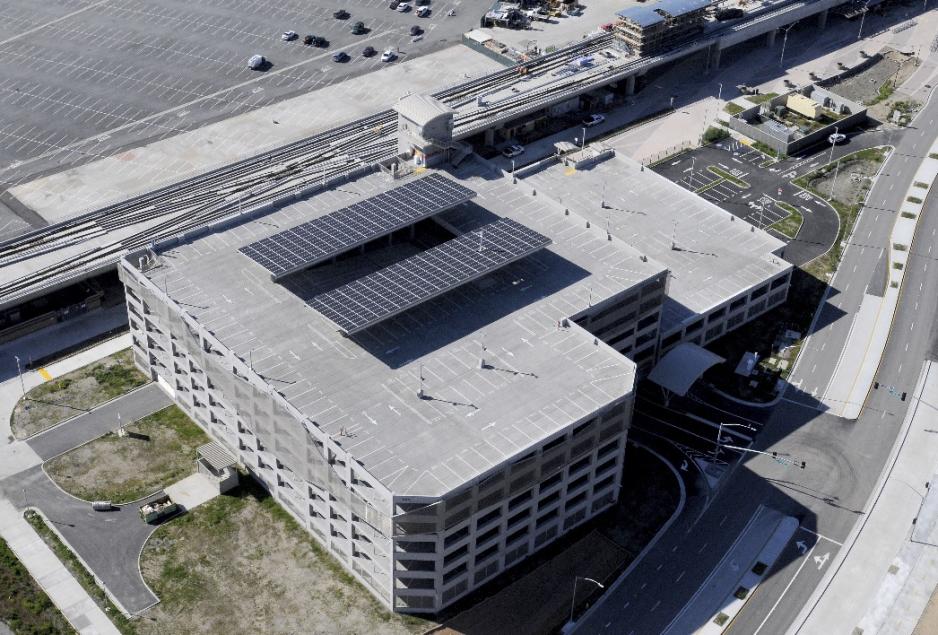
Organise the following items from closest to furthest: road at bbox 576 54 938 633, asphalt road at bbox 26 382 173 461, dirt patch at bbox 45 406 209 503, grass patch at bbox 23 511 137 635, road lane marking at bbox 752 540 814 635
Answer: grass patch at bbox 23 511 137 635
road lane marking at bbox 752 540 814 635
road at bbox 576 54 938 633
dirt patch at bbox 45 406 209 503
asphalt road at bbox 26 382 173 461

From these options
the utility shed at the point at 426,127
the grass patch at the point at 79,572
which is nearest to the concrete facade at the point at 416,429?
the grass patch at the point at 79,572

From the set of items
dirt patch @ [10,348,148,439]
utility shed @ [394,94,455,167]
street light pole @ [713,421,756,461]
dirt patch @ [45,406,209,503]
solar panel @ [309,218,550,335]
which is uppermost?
utility shed @ [394,94,455,167]

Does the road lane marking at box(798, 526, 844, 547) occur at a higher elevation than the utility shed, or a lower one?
lower

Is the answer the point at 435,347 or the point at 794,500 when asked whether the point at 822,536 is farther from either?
the point at 435,347

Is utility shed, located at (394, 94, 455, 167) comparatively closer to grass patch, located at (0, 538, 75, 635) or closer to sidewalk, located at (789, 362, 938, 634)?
sidewalk, located at (789, 362, 938, 634)

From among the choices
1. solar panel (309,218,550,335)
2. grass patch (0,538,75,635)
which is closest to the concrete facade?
solar panel (309,218,550,335)

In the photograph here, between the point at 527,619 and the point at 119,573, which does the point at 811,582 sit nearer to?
the point at 527,619

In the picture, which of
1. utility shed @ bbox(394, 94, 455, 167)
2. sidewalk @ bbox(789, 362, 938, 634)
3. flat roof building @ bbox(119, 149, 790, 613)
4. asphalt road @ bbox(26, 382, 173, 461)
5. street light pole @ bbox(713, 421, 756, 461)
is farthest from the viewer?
utility shed @ bbox(394, 94, 455, 167)

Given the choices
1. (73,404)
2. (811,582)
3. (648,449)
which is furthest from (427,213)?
(811,582)
